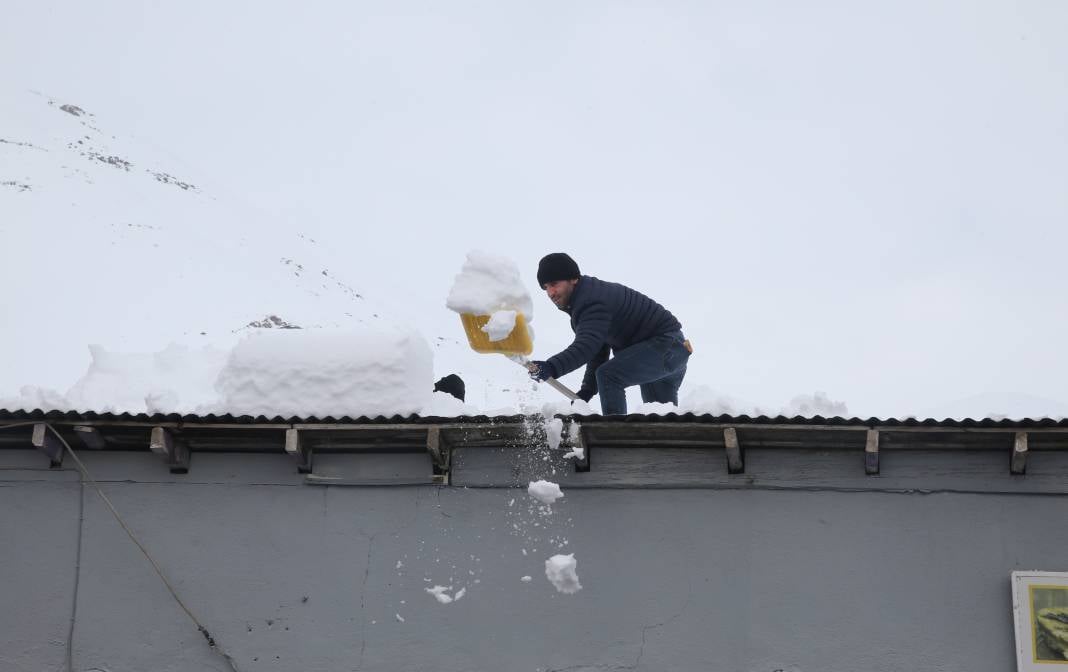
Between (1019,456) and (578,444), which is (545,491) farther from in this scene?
(1019,456)

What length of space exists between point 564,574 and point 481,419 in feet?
3.74

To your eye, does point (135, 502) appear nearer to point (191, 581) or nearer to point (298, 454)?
point (191, 581)

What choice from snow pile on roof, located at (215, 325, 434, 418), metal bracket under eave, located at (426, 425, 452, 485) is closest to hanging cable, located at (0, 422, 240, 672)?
snow pile on roof, located at (215, 325, 434, 418)

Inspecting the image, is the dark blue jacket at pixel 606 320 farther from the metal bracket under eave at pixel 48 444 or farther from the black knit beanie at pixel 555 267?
the metal bracket under eave at pixel 48 444

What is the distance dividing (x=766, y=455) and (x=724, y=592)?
3.06 ft

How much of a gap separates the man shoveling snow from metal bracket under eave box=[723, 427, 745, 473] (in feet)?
3.69

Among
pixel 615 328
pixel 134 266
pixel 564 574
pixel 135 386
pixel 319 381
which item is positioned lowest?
pixel 564 574

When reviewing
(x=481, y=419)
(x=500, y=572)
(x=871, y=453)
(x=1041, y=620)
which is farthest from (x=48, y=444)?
(x=1041, y=620)

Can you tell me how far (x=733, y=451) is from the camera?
A: 7.08 metres

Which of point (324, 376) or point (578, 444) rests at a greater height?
point (324, 376)

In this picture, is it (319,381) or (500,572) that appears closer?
(500,572)

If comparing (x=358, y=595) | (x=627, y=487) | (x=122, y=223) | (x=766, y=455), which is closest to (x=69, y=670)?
(x=358, y=595)

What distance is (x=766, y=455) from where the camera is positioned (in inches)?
287

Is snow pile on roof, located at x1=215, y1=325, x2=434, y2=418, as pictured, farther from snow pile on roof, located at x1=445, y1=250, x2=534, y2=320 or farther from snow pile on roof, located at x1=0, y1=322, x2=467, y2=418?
snow pile on roof, located at x1=445, y1=250, x2=534, y2=320
